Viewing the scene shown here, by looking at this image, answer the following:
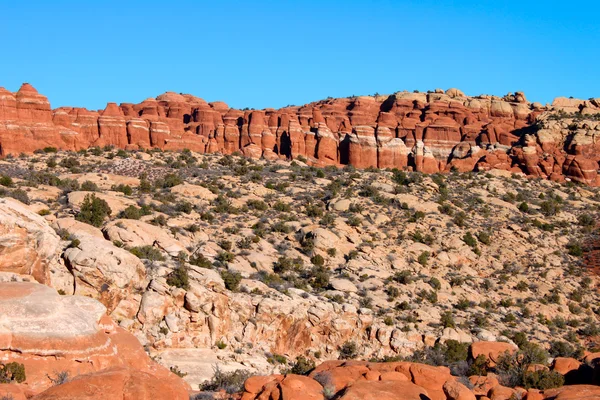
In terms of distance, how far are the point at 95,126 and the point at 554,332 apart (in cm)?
4443

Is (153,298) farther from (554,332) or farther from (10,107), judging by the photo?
(10,107)

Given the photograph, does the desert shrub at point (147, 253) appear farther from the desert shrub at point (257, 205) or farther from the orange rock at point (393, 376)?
the orange rock at point (393, 376)

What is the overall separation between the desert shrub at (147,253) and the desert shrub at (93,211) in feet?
12.7

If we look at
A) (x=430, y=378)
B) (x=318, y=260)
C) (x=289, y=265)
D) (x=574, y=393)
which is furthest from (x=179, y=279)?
(x=574, y=393)

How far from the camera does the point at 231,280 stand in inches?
1056

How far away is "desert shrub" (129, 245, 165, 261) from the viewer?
2711 cm

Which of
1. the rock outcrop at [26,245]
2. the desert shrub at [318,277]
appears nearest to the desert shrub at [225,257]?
the desert shrub at [318,277]

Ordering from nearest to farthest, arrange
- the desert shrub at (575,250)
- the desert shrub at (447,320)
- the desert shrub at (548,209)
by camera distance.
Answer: the desert shrub at (447,320) → the desert shrub at (575,250) → the desert shrub at (548,209)

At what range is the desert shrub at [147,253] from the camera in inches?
1067

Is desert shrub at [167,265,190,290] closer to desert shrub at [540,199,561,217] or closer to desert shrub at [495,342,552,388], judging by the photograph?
desert shrub at [495,342,552,388]

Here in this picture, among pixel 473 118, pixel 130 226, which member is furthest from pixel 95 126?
pixel 473 118

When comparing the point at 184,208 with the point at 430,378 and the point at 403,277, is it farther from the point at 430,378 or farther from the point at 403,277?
the point at 430,378

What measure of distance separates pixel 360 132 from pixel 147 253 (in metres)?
39.9

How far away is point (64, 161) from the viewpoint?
4434cm
